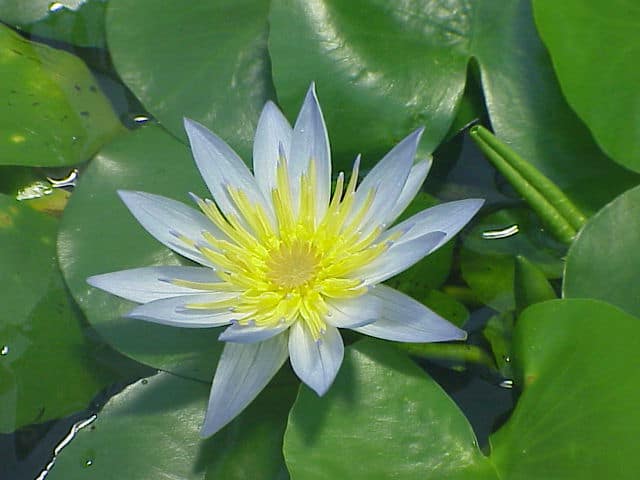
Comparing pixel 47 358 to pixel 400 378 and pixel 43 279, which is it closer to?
pixel 43 279

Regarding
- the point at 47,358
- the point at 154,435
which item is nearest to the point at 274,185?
the point at 154,435

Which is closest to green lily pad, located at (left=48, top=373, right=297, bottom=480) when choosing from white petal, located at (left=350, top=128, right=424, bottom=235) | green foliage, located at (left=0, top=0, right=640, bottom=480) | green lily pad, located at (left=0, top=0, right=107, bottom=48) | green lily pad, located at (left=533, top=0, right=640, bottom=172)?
green foliage, located at (left=0, top=0, right=640, bottom=480)

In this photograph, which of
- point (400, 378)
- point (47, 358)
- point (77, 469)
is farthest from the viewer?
point (47, 358)

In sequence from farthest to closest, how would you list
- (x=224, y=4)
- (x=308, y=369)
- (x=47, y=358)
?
(x=224, y=4) < (x=47, y=358) < (x=308, y=369)

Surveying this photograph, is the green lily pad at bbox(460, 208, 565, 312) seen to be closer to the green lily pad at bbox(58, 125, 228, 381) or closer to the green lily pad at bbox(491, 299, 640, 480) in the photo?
the green lily pad at bbox(491, 299, 640, 480)

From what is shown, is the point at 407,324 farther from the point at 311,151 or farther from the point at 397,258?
the point at 311,151
